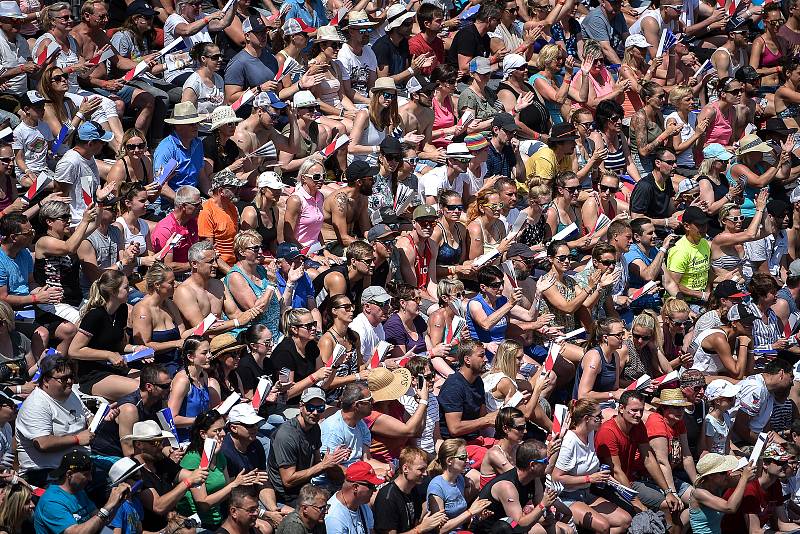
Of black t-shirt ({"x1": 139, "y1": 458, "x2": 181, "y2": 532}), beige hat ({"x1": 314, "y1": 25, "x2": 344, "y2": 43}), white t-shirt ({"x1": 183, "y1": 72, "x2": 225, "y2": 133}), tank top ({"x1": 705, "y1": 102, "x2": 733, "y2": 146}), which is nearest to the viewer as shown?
black t-shirt ({"x1": 139, "y1": 458, "x2": 181, "y2": 532})

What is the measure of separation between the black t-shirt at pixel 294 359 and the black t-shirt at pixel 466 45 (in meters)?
5.98

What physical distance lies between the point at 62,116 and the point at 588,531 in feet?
19.3

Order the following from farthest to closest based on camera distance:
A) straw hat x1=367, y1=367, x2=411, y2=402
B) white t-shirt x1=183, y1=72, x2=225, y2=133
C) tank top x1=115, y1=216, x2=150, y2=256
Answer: white t-shirt x1=183, y1=72, x2=225, y2=133
tank top x1=115, y1=216, x2=150, y2=256
straw hat x1=367, y1=367, x2=411, y2=402

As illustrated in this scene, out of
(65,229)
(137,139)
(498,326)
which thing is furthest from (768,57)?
(65,229)

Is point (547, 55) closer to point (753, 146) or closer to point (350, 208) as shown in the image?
point (753, 146)

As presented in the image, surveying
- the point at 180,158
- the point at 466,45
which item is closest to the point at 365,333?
the point at 180,158

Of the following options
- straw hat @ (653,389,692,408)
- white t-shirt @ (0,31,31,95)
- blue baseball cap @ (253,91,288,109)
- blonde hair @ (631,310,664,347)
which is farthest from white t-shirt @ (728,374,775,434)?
white t-shirt @ (0,31,31,95)

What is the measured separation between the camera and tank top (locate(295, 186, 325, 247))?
14102mm

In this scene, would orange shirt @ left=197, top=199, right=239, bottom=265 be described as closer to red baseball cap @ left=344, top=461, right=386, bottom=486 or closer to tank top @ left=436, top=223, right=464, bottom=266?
tank top @ left=436, top=223, right=464, bottom=266

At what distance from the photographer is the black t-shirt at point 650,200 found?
16.3 m

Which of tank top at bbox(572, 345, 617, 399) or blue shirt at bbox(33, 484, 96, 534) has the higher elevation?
blue shirt at bbox(33, 484, 96, 534)

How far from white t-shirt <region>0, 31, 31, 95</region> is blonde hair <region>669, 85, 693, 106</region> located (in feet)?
23.2

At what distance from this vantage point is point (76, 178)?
13336mm

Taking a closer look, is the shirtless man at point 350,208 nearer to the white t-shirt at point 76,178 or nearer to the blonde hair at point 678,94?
the white t-shirt at point 76,178
